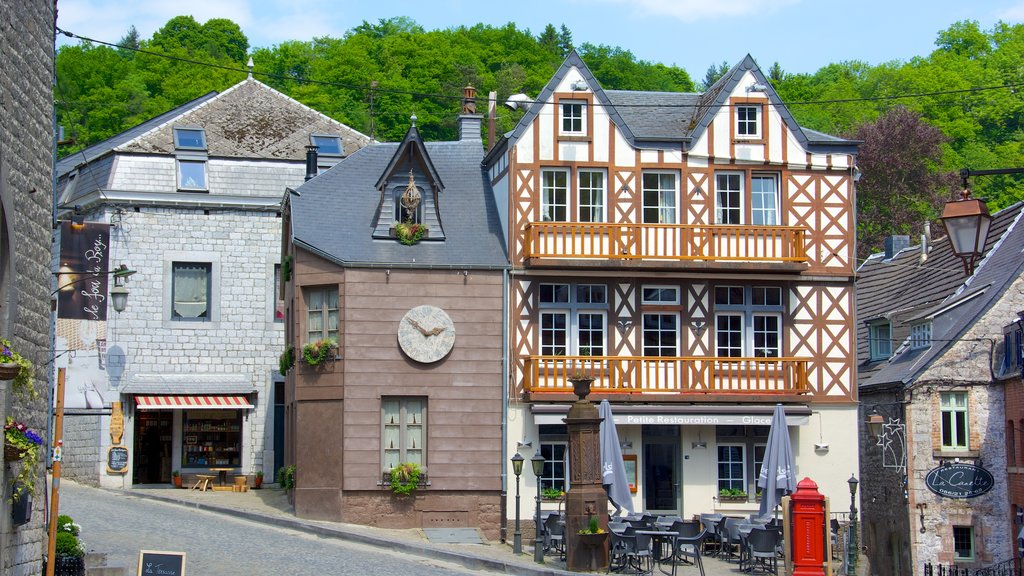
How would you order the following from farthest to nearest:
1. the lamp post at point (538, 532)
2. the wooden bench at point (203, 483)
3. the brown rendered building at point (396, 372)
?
the wooden bench at point (203, 483), the brown rendered building at point (396, 372), the lamp post at point (538, 532)

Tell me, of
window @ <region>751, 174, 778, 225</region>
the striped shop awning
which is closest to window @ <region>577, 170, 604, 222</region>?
window @ <region>751, 174, 778, 225</region>

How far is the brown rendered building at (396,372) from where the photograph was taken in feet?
96.4

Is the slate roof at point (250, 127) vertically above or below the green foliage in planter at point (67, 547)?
above

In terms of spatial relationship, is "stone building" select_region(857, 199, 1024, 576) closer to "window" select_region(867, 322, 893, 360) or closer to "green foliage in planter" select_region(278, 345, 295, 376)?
"window" select_region(867, 322, 893, 360)

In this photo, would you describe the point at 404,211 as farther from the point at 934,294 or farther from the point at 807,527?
the point at 934,294

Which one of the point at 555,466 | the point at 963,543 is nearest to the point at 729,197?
the point at 555,466

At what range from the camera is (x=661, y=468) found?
1198 inches

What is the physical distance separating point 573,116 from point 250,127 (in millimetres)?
11378

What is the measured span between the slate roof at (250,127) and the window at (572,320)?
10.6 meters

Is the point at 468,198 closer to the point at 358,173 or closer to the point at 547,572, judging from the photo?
the point at 358,173

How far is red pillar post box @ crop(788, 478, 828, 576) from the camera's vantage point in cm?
2400

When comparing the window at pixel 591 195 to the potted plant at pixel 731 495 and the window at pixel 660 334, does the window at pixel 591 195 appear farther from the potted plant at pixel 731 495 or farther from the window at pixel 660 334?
the potted plant at pixel 731 495

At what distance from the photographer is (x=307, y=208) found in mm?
31094

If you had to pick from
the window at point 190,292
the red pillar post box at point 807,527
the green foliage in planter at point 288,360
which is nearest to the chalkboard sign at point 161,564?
the red pillar post box at point 807,527
